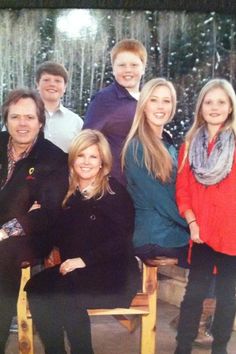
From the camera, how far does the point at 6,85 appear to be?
5.47 feet

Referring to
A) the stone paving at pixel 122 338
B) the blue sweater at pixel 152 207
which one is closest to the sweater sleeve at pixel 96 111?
the blue sweater at pixel 152 207

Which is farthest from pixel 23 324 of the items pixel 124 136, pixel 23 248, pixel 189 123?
pixel 189 123

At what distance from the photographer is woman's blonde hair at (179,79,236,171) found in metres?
1.65

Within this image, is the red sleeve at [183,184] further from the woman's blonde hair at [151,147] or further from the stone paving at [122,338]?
the stone paving at [122,338]

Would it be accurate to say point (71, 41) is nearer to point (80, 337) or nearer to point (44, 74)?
point (44, 74)

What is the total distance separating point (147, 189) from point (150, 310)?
12.5 inches

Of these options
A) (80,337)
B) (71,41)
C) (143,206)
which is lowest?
(80,337)

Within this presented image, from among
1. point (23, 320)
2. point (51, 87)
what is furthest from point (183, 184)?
point (23, 320)

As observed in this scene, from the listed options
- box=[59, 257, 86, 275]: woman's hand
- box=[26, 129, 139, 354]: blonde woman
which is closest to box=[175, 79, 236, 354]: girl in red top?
box=[26, 129, 139, 354]: blonde woman

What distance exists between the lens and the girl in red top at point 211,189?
5.41 feet

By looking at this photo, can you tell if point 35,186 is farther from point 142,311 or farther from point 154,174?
point 142,311

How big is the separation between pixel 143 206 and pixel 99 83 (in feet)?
1.10

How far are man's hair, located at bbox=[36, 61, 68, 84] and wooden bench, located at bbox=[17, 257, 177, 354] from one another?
498mm

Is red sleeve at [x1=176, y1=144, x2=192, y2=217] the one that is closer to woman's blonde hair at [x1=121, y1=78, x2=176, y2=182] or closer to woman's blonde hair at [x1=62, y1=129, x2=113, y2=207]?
woman's blonde hair at [x1=121, y1=78, x2=176, y2=182]
